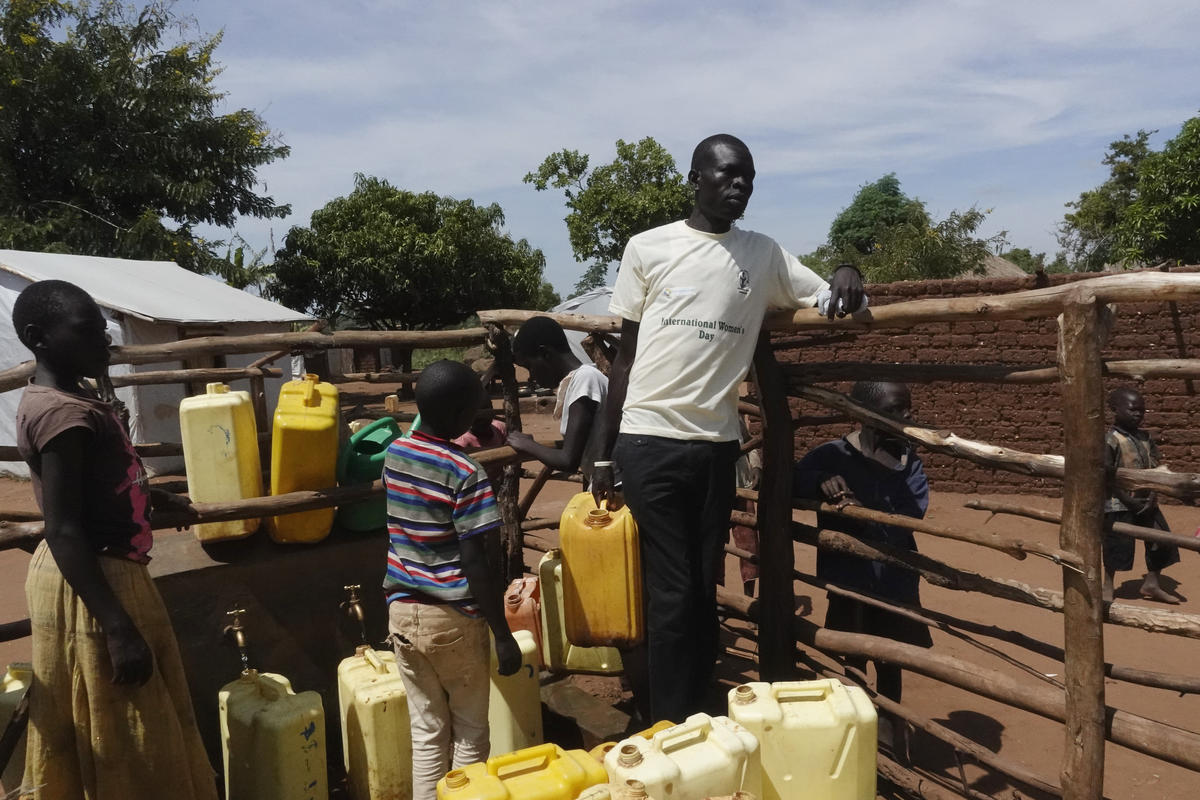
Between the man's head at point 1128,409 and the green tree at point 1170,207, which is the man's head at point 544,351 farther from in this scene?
the green tree at point 1170,207

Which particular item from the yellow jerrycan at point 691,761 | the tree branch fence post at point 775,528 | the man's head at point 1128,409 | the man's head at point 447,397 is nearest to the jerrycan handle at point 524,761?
the yellow jerrycan at point 691,761

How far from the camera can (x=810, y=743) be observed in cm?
214

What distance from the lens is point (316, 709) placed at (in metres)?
2.79

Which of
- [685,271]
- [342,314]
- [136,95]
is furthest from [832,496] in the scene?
[342,314]

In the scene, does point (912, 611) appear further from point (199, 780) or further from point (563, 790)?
point (199, 780)

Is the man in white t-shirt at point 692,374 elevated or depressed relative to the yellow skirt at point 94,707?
elevated

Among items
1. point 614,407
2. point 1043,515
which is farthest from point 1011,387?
point 614,407

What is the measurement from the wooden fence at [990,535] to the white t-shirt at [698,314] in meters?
0.17

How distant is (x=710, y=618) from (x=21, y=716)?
2005mm

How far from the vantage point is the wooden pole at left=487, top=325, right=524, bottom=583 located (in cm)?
411

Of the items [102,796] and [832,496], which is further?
[832,496]

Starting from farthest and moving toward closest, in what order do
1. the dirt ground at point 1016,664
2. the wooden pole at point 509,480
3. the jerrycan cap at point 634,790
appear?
1. the wooden pole at point 509,480
2. the dirt ground at point 1016,664
3. the jerrycan cap at point 634,790

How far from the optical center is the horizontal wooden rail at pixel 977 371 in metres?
2.15

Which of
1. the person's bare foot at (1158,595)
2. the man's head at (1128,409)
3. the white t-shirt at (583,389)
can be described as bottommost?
the person's bare foot at (1158,595)
